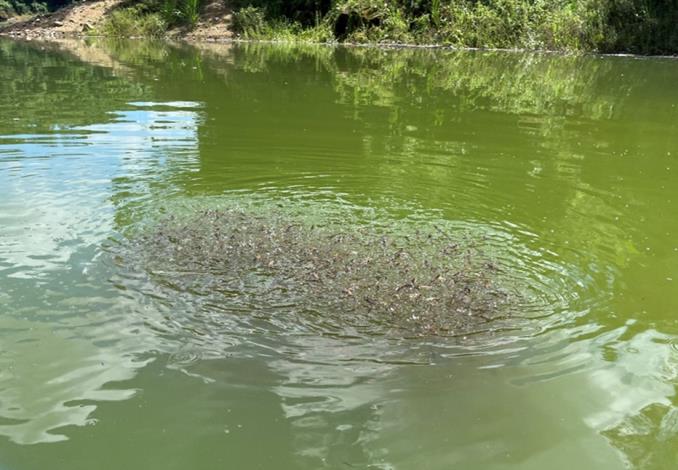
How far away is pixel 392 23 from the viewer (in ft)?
91.5

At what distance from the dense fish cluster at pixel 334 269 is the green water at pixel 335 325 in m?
0.18

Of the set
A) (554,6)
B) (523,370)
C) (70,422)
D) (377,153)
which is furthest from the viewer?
(554,6)

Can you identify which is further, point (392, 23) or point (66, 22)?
point (66, 22)

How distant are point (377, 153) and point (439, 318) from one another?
177 inches

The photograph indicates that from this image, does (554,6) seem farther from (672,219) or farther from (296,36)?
(672,219)

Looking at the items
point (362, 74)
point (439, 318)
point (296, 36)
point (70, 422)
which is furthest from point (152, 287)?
point (296, 36)

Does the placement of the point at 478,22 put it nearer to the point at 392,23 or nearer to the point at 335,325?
the point at 392,23

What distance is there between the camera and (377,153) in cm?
840

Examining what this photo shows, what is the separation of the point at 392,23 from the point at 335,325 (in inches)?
1023

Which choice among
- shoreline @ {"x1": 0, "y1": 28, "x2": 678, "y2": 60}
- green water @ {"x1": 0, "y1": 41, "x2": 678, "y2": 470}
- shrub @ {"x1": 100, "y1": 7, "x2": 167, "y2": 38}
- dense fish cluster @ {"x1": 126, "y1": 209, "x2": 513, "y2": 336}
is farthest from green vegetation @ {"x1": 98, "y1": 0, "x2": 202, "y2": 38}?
dense fish cluster @ {"x1": 126, "y1": 209, "x2": 513, "y2": 336}

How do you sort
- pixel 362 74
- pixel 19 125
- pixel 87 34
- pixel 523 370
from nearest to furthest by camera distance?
pixel 523 370 < pixel 19 125 < pixel 362 74 < pixel 87 34

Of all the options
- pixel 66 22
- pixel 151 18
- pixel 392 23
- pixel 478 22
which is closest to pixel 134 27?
pixel 151 18

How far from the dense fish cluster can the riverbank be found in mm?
22325

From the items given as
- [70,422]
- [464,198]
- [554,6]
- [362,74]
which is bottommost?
[70,422]
